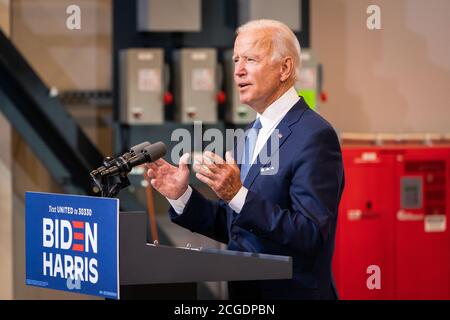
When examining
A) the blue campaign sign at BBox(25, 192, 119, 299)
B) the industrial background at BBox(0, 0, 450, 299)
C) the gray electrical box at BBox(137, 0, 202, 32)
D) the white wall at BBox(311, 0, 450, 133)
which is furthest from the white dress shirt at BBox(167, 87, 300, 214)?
the white wall at BBox(311, 0, 450, 133)

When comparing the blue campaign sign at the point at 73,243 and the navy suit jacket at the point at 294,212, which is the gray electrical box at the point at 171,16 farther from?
the blue campaign sign at the point at 73,243

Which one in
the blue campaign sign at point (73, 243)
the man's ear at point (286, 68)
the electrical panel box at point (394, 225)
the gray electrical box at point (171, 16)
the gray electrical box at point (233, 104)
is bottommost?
the electrical panel box at point (394, 225)

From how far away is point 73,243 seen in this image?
2.38m

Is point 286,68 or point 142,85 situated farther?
point 142,85

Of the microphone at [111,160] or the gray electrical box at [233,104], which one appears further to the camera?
the gray electrical box at [233,104]

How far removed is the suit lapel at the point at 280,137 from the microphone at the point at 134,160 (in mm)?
306

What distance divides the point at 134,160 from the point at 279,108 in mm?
532

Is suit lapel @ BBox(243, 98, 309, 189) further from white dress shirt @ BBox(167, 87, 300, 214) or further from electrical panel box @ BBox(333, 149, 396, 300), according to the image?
electrical panel box @ BBox(333, 149, 396, 300)

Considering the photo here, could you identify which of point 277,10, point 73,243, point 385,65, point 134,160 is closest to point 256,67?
point 134,160

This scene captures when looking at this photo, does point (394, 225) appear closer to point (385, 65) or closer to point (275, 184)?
point (385, 65)

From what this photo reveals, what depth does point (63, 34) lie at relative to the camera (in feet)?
20.3

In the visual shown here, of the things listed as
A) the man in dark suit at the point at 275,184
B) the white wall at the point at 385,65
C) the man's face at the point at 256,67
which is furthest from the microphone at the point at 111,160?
the white wall at the point at 385,65

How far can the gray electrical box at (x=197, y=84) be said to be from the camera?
5672 millimetres

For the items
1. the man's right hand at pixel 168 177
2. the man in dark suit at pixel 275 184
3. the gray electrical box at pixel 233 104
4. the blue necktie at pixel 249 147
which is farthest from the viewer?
the gray electrical box at pixel 233 104
